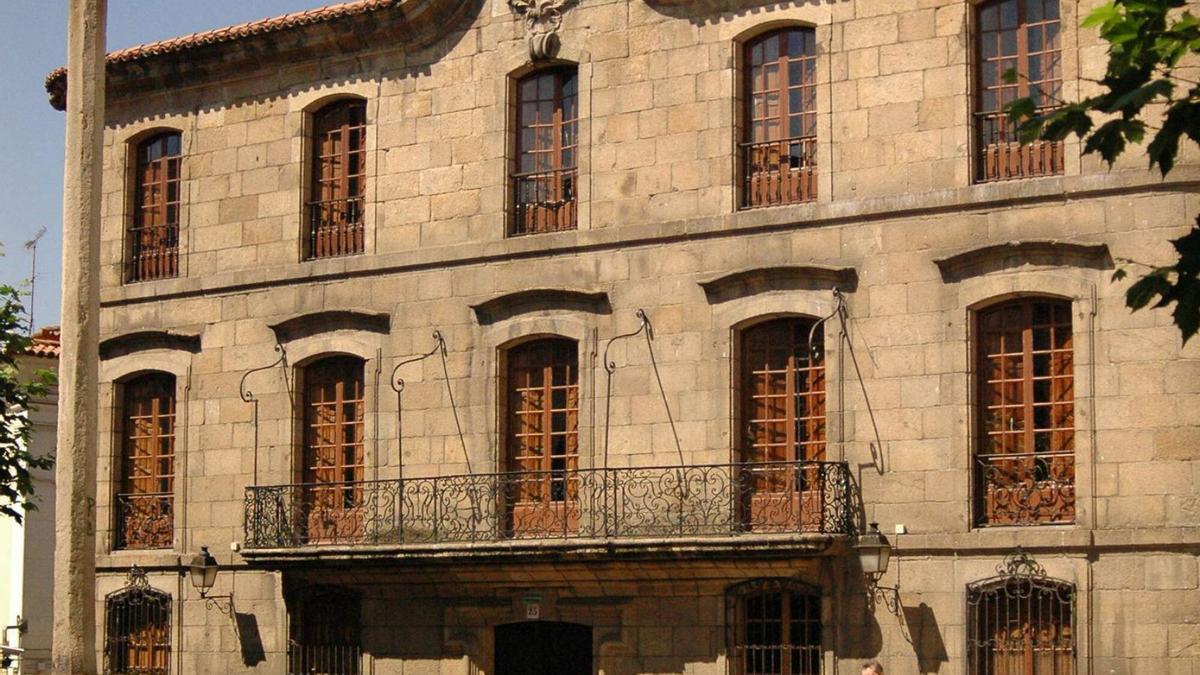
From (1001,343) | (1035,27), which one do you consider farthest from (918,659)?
(1035,27)

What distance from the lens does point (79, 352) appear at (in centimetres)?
1672

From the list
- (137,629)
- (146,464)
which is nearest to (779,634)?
(137,629)

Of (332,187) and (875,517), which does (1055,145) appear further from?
(332,187)

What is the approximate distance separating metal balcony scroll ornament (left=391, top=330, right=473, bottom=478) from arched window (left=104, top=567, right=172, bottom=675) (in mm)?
4061

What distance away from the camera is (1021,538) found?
22453 millimetres

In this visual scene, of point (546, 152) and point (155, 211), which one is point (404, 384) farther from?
point (155, 211)

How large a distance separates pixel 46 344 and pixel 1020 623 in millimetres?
16674

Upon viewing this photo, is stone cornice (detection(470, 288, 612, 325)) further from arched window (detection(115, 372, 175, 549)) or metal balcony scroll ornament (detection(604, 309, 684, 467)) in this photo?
arched window (detection(115, 372, 175, 549))

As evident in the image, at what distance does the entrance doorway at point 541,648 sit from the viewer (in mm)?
26109

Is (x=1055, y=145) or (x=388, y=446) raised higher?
(x=1055, y=145)

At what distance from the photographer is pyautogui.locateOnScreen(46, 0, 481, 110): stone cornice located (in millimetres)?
27172

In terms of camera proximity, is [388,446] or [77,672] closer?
[77,672]

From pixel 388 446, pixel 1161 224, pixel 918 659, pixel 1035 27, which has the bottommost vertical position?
pixel 918 659

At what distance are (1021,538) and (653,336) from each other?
190 inches
